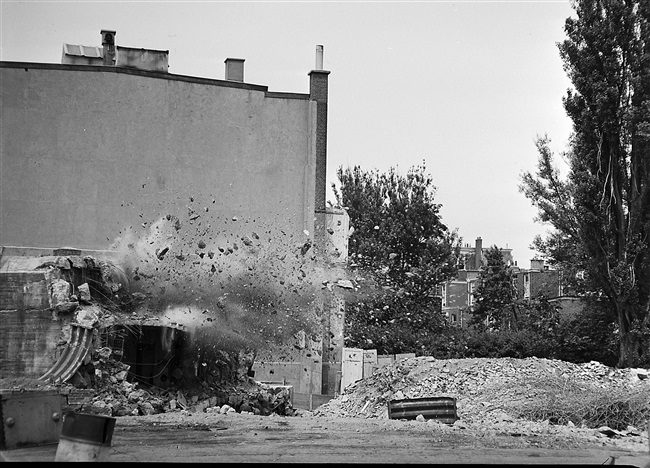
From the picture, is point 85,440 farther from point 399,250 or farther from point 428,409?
point 399,250

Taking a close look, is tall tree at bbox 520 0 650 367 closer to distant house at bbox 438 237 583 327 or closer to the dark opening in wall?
distant house at bbox 438 237 583 327

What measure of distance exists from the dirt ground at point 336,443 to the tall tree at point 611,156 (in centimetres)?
1927

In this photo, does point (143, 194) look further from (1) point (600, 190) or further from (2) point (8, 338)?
(1) point (600, 190)

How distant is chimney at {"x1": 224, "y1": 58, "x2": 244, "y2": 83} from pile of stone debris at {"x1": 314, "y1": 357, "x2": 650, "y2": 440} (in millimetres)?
16205

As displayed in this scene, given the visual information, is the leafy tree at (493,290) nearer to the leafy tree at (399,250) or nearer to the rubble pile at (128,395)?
the leafy tree at (399,250)

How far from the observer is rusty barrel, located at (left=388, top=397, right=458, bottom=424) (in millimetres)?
22984

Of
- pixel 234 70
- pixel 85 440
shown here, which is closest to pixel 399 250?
pixel 234 70

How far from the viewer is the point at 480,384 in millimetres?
28516

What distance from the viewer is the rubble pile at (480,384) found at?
83.2 feet

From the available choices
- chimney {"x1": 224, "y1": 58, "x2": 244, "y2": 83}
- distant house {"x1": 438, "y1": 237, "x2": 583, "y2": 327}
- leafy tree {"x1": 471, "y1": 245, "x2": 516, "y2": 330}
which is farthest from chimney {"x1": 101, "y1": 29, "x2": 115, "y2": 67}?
leafy tree {"x1": 471, "y1": 245, "x2": 516, "y2": 330}

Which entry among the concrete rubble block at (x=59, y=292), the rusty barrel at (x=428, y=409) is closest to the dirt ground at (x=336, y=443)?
the rusty barrel at (x=428, y=409)

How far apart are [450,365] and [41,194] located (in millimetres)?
17705

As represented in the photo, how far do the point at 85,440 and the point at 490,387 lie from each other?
20.5 m

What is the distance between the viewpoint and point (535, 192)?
42.1m
